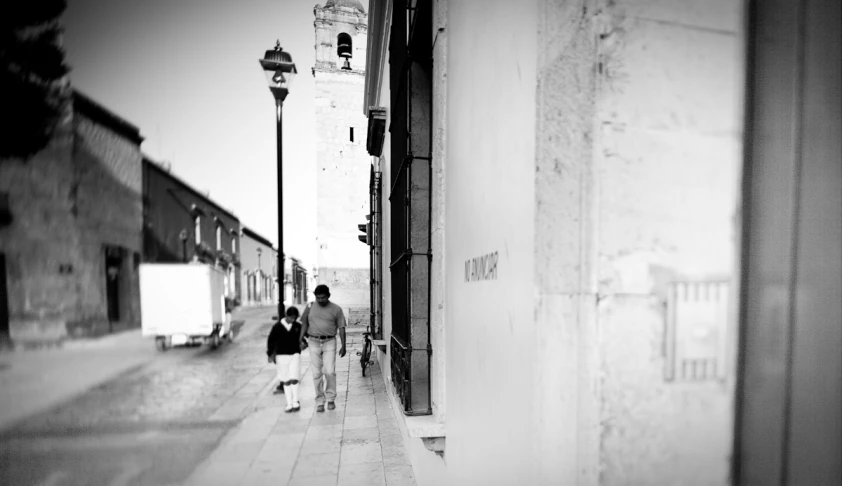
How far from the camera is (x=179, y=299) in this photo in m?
3.75

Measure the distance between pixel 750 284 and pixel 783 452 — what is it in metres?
0.37

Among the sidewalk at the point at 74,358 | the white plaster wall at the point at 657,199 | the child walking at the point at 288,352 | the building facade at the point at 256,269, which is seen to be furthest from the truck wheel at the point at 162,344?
the white plaster wall at the point at 657,199

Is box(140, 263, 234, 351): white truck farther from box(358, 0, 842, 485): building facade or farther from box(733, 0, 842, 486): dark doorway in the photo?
box(733, 0, 842, 486): dark doorway

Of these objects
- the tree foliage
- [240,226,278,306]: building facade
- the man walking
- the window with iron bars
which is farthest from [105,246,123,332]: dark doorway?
the man walking

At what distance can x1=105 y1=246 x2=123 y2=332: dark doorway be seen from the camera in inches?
116

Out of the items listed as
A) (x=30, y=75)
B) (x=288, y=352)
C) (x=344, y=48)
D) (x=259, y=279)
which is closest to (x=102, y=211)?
(x=30, y=75)

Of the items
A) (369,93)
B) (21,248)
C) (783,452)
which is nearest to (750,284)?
(783,452)

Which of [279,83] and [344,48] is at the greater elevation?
[344,48]

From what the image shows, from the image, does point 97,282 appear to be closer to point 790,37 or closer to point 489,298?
point 489,298

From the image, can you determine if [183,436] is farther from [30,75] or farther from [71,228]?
[30,75]

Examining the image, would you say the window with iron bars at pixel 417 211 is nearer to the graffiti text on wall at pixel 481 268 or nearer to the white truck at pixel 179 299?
the graffiti text on wall at pixel 481 268

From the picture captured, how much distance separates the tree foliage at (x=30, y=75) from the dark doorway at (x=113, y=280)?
2.95 feet

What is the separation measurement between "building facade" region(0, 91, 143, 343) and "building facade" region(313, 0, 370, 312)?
20.4 m

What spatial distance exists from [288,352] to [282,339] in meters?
0.31
